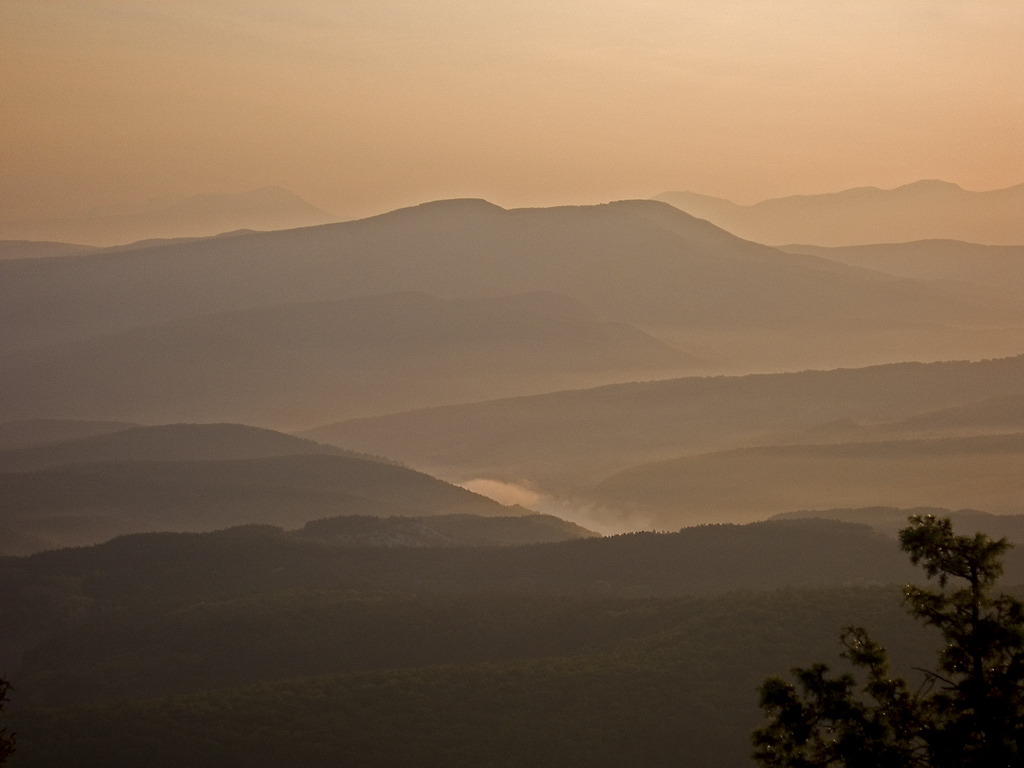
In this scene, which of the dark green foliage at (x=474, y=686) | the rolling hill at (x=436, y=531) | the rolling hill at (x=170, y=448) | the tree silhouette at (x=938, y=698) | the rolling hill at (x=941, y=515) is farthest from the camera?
the rolling hill at (x=170, y=448)

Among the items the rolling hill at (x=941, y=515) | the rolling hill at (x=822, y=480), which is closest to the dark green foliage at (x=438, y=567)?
the rolling hill at (x=941, y=515)

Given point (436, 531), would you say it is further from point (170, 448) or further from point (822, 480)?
point (170, 448)

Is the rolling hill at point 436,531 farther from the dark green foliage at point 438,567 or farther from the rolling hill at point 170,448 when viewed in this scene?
the rolling hill at point 170,448

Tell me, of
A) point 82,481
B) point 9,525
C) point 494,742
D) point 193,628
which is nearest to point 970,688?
point 494,742

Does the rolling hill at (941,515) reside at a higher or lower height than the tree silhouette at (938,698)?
higher

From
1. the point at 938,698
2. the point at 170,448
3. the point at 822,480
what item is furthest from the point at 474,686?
the point at 170,448

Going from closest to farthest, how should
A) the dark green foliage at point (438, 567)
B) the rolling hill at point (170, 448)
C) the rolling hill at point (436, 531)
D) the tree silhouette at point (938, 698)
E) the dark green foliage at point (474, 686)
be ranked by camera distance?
the tree silhouette at point (938, 698) → the dark green foliage at point (474, 686) → the dark green foliage at point (438, 567) → the rolling hill at point (436, 531) → the rolling hill at point (170, 448)

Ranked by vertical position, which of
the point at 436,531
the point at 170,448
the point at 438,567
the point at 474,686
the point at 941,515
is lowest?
the point at 474,686

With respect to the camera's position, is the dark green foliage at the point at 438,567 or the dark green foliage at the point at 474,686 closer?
the dark green foliage at the point at 474,686
